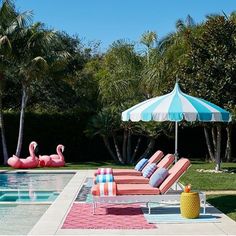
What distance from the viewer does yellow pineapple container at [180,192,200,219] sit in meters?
10.0

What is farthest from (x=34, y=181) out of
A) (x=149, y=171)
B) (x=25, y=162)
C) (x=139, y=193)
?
(x=139, y=193)

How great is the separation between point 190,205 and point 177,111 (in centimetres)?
243

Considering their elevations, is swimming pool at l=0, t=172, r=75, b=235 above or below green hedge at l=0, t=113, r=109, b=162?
below

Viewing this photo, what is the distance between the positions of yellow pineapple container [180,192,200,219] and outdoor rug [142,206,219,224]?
12cm

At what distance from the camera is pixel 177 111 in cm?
1155

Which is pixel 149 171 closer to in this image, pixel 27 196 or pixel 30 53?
pixel 27 196

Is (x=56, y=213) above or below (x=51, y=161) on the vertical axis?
below

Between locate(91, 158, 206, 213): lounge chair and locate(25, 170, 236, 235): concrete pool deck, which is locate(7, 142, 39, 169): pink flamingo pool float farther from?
locate(91, 158, 206, 213): lounge chair

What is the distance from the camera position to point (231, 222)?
9719 millimetres

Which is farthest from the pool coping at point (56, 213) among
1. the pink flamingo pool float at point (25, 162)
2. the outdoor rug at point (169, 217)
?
the pink flamingo pool float at point (25, 162)

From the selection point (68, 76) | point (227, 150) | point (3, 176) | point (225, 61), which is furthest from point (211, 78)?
point (68, 76)

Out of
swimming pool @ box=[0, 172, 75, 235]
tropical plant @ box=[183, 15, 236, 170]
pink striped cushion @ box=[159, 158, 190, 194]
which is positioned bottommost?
swimming pool @ box=[0, 172, 75, 235]

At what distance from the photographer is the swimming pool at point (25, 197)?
1009cm

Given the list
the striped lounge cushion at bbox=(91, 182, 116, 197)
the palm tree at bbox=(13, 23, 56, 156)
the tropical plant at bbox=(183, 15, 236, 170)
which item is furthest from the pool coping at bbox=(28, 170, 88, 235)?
the palm tree at bbox=(13, 23, 56, 156)
